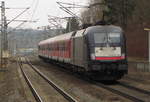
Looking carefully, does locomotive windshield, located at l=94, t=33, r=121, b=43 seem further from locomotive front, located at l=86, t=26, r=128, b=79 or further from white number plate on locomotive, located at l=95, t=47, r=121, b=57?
white number plate on locomotive, located at l=95, t=47, r=121, b=57

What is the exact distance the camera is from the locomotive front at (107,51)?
18031 mm

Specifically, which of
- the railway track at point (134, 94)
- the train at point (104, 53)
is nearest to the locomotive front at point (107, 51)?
the train at point (104, 53)

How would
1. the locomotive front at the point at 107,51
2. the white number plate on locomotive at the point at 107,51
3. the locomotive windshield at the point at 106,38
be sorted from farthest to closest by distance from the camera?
the locomotive windshield at the point at 106,38, the white number plate on locomotive at the point at 107,51, the locomotive front at the point at 107,51

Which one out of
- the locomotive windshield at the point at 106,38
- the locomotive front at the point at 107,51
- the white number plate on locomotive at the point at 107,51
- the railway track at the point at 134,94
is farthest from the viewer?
the locomotive windshield at the point at 106,38

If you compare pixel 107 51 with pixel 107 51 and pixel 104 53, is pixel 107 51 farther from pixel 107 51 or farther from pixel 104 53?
pixel 104 53

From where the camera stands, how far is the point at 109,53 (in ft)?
59.9

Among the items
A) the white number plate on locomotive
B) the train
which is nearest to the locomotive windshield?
the train

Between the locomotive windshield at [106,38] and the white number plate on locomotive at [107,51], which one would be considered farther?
the locomotive windshield at [106,38]

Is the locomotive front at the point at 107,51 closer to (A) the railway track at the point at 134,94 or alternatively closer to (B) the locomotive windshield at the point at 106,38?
(B) the locomotive windshield at the point at 106,38

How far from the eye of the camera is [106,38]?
18.7 metres

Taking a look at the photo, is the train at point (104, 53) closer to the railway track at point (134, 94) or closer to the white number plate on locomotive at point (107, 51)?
the white number plate on locomotive at point (107, 51)

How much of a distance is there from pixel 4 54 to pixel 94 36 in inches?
653

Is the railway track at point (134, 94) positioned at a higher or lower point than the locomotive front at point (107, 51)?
lower

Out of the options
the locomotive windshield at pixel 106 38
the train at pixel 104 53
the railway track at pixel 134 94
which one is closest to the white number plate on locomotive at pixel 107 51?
the train at pixel 104 53
